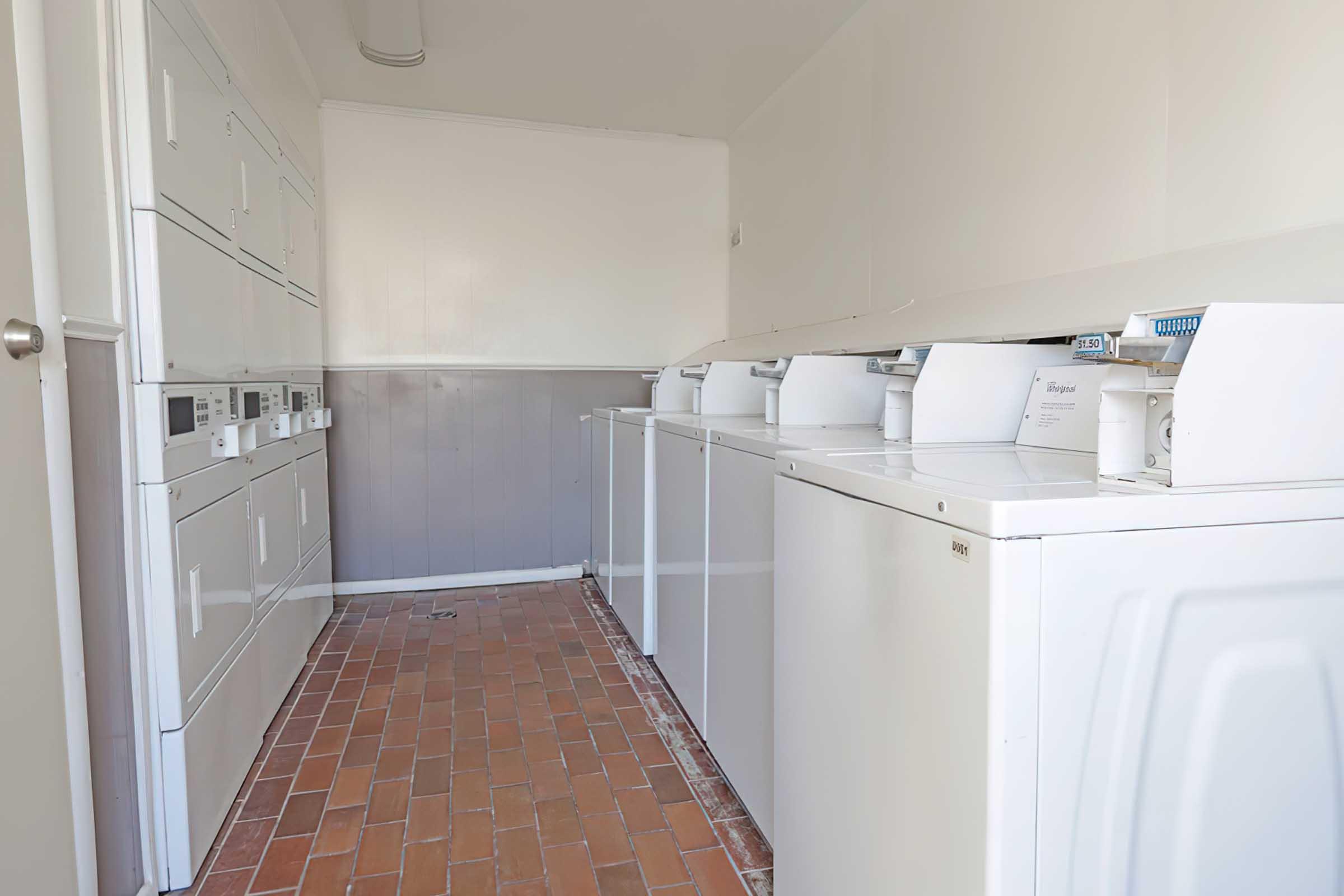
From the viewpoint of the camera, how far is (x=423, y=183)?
420 centimetres

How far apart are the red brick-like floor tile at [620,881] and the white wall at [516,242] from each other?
3125 millimetres

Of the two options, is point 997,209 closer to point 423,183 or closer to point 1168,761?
point 1168,761

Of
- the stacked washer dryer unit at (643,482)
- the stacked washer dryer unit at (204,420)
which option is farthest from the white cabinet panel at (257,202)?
the stacked washer dryer unit at (643,482)

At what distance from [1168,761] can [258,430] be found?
258cm

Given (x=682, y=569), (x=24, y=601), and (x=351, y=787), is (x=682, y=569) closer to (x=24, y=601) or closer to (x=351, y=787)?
(x=351, y=787)

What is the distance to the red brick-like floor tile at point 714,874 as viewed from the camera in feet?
5.70

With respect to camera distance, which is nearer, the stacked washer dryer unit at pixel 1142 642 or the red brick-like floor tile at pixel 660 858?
the stacked washer dryer unit at pixel 1142 642

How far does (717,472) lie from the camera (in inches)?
85.5

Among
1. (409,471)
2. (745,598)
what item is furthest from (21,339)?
(409,471)

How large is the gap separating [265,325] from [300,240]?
81 centimetres

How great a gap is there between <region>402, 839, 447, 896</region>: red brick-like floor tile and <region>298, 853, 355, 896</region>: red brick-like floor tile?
0.14 m

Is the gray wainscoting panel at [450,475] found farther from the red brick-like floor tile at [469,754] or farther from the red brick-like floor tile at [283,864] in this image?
the red brick-like floor tile at [283,864]

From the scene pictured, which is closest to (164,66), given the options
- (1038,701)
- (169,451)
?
(169,451)

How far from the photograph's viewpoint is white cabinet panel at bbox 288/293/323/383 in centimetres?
306
